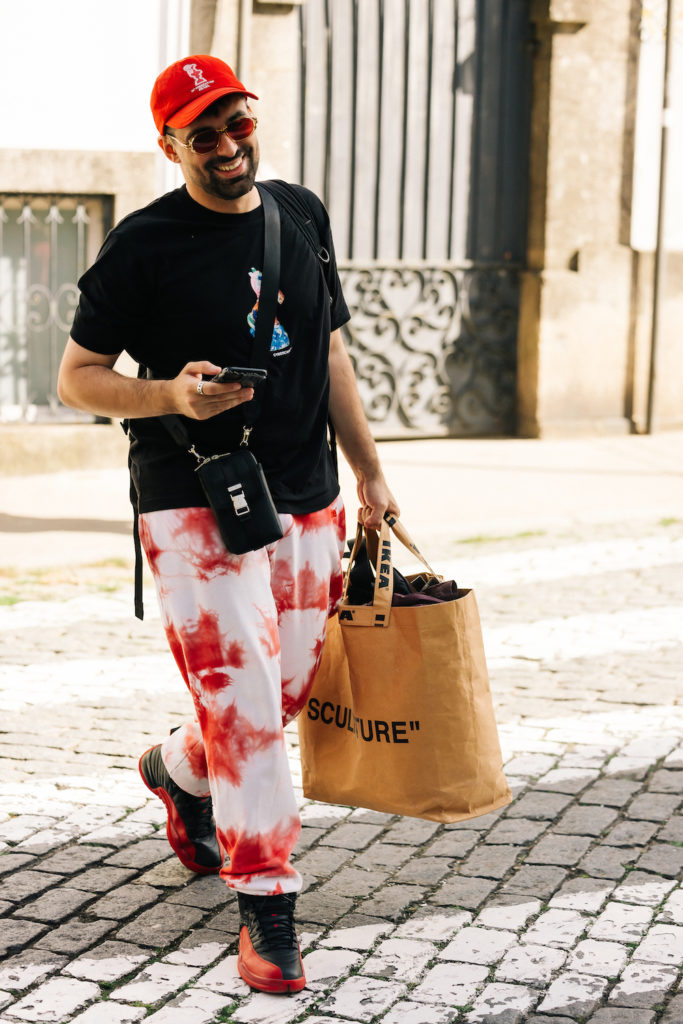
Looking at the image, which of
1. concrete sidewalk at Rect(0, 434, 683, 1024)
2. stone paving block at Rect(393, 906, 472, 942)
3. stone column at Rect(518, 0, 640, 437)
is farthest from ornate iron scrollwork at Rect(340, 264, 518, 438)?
stone paving block at Rect(393, 906, 472, 942)

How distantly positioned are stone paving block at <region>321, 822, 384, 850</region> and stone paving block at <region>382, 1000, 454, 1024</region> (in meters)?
0.96

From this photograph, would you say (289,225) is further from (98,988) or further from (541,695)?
(541,695)

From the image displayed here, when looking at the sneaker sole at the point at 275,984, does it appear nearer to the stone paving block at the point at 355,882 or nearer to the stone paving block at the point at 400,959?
the stone paving block at the point at 400,959

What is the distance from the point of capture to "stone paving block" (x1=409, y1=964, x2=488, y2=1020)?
3238 millimetres

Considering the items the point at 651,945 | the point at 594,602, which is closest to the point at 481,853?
the point at 651,945

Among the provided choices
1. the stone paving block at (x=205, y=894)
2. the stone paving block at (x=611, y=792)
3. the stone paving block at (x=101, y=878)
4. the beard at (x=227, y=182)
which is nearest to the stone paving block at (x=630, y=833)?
the stone paving block at (x=611, y=792)

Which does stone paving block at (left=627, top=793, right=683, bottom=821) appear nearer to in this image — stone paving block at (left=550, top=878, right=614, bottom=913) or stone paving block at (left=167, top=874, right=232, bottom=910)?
stone paving block at (left=550, top=878, right=614, bottom=913)

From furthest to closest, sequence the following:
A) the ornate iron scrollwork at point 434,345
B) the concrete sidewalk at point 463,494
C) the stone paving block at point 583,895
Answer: the ornate iron scrollwork at point 434,345
the concrete sidewalk at point 463,494
the stone paving block at point 583,895

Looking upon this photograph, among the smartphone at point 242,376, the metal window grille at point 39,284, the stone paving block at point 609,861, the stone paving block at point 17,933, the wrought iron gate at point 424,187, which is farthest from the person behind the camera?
the wrought iron gate at point 424,187

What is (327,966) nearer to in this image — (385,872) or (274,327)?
(385,872)

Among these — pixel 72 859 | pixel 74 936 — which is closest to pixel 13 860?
pixel 72 859

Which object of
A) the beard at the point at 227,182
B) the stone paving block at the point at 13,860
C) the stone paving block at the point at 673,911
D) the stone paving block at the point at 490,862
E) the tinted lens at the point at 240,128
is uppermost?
the tinted lens at the point at 240,128

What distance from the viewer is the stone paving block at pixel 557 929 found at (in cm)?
353

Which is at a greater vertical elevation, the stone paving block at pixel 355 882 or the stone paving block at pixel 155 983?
the stone paving block at pixel 355 882
